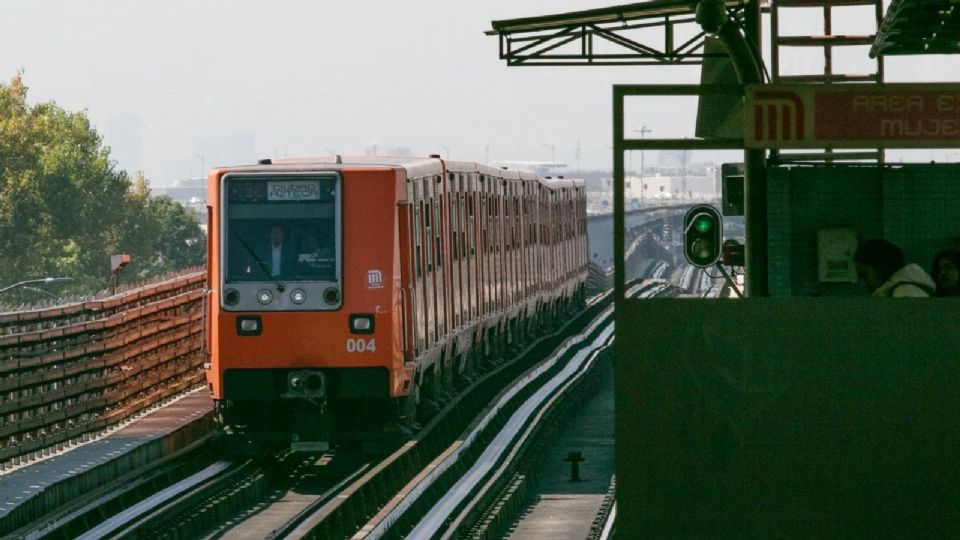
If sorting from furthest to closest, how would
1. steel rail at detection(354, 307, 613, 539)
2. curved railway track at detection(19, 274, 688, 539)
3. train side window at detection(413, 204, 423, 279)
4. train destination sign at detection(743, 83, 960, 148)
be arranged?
train side window at detection(413, 204, 423, 279) < curved railway track at detection(19, 274, 688, 539) < steel rail at detection(354, 307, 613, 539) < train destination sign at detection(743, 83, 960, 148)

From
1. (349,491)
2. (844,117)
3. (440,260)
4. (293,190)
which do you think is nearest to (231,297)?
(293,190)

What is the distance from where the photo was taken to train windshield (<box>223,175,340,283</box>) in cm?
2056

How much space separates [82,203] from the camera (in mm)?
123562

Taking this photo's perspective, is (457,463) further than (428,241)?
No

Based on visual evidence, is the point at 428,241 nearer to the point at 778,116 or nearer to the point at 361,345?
the point at 361,345

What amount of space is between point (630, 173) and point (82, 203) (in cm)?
11517

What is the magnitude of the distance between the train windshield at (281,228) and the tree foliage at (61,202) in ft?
310

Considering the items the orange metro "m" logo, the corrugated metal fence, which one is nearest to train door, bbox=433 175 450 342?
the corrugated metal fence

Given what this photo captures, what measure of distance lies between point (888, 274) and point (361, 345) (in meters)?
11.0

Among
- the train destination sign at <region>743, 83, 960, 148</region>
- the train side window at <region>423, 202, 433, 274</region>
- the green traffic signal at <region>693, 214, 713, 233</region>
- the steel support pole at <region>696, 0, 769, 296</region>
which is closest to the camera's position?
the train destination sign at <region>743, 83, 960, 148</region>

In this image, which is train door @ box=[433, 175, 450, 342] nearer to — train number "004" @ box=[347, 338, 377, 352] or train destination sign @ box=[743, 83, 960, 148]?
train number "004" @ box=[347, 338, 377, 352]

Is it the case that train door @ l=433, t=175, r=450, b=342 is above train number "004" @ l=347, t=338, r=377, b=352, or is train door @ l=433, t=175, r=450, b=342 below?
above

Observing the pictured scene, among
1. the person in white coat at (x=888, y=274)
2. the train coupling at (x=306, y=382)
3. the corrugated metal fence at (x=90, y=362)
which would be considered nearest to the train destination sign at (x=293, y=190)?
the train coupling at (x=306, y=382)

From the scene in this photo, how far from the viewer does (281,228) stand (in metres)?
20.6
